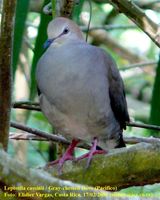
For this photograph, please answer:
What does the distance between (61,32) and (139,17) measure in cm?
33

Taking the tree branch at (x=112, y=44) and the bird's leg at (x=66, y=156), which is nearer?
the bird's leg at (x=66, y=156)

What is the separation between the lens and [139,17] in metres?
2.51

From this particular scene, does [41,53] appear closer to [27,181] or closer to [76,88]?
[76,88]

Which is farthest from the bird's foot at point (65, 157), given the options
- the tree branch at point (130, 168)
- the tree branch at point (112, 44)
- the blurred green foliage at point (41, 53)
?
the tree branch at point (112, 44)

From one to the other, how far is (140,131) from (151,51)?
1678mm

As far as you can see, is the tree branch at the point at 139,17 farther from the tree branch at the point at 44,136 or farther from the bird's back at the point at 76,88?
the tree branch at the point at 44,136

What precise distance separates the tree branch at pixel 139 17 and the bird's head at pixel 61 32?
0.20 metres

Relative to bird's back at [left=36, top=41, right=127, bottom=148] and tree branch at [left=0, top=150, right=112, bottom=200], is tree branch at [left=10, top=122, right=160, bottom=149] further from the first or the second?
tree branch at [left=0, top=150, right=112, bottom=200]

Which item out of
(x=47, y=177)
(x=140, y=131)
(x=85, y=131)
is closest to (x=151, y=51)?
(x=140, y=131)

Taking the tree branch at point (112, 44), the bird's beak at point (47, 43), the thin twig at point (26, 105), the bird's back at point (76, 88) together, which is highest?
the bird's beak at point (47, 43)

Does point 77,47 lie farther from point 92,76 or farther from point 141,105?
point 141,105

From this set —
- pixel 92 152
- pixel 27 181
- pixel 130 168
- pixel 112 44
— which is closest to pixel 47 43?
pixel 92 152

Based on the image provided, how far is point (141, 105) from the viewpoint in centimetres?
523

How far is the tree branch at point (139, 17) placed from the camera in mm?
2479
